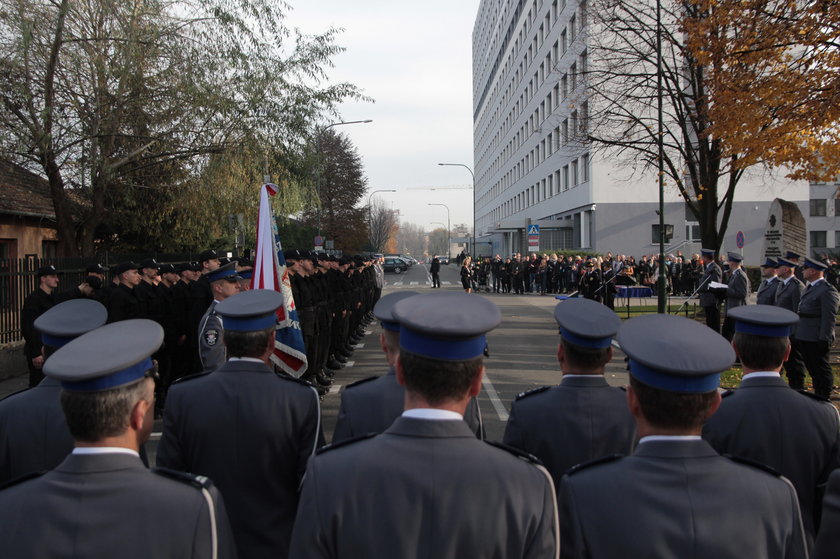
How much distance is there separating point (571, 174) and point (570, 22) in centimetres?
961

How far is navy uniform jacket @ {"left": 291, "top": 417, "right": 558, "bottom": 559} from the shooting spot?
174cm

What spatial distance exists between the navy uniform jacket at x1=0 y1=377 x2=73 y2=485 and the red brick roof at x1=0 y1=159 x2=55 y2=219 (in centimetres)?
1727

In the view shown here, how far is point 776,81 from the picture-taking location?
1223cm

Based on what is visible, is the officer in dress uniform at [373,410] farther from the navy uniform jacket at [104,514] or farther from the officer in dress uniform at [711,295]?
the officer in dress uniform at [711,295]

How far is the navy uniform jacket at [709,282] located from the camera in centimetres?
1391

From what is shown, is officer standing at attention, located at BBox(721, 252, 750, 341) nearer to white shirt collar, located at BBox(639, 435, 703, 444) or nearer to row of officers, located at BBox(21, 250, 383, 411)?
row of officers, located at BBox(21, 250, 383, 411)

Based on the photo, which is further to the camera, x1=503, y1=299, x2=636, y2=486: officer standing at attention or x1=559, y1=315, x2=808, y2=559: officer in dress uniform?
x1=503, y1=299, x2=636, y2=486: officer standing at attention

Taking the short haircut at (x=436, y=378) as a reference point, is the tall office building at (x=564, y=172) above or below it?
above

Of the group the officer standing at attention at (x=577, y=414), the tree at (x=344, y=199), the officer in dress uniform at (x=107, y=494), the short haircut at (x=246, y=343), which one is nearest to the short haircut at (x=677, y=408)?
the officer standing at attention at (x=577, y=414)

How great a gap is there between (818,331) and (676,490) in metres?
8.30

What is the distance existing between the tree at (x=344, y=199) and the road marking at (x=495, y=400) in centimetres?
5062

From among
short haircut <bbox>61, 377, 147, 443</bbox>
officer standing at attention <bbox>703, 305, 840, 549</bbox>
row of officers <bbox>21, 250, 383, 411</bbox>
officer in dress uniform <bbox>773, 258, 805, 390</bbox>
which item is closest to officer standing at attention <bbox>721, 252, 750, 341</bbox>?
officer in dress uniform <bbox>773, 258, 805, 390</bbox>

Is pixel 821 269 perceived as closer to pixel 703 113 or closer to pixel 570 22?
pixel 703 113

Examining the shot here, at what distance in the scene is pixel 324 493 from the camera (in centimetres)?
178
